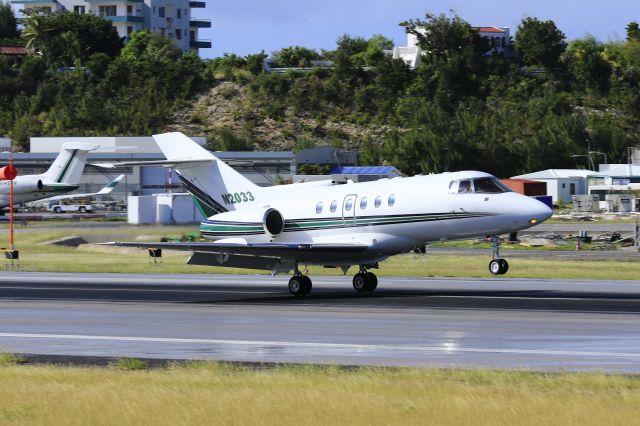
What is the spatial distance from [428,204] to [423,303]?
3.46 meters

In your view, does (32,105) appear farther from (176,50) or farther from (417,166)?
(417,166)

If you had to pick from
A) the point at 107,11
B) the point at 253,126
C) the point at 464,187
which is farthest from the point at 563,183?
the point at 107,11

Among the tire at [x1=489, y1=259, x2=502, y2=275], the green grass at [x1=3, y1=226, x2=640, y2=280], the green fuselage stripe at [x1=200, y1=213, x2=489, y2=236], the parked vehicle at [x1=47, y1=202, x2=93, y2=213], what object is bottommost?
the green grass at [x1=3, y1=226, x2=640, y2=280]

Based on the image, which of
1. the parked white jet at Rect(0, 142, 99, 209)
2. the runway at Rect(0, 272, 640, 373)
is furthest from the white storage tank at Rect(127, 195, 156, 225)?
the runway at Rect(0, 272, 640, 373)

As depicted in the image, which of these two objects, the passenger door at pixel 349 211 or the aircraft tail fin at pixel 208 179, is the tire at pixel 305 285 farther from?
the aircraft tail fin at pixel 208 179

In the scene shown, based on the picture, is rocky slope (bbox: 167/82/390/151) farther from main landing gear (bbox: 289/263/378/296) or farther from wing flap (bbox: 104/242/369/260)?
wing flap (bbox: 104/242/369/260)

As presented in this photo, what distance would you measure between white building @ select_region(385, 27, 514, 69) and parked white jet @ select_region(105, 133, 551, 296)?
12451 cm

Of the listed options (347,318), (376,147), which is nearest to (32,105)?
(376,147)

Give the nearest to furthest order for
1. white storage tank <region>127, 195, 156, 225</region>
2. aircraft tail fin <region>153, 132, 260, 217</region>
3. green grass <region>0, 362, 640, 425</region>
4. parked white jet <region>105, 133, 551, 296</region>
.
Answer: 1. green grass <region>0, 362, 640, 425</region>
2. parked white jet <region>105, 133, 551, 296</region>
3. aircraft tail fin <region>153, 132, 260, 217</region>
4. white storage tank <region>127, 195, 156, 225</region>

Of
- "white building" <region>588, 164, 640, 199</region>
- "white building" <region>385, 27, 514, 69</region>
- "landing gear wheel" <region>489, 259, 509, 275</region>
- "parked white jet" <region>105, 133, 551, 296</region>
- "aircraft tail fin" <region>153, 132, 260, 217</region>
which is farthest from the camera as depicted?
"white building" <region>385, 27, 514, 69</region>

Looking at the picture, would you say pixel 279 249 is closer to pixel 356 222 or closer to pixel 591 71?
pixel 356 222

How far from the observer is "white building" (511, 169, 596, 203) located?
110 meters

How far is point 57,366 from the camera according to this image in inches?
733

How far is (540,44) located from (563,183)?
1847 inches
